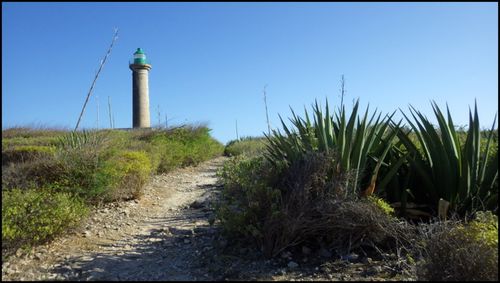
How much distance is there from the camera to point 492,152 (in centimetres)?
448

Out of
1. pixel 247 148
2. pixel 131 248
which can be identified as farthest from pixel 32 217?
pixel 247 148

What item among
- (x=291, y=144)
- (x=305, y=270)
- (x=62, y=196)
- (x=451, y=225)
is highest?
(x=291, y=144)

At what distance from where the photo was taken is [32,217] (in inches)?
168

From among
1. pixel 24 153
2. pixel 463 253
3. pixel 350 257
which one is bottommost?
pixel 350 257

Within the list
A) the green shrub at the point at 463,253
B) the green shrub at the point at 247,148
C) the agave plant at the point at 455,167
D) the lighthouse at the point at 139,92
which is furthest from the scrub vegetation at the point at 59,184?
the lighthouse at the point at 139,92

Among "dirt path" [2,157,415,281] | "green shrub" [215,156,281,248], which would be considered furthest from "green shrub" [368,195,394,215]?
"green shrub" [215,156,281,248]

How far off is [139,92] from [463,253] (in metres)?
23.6

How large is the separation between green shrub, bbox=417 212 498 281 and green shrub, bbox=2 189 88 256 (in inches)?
140

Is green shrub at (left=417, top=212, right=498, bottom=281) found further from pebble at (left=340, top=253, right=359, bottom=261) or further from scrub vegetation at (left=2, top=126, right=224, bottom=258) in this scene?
scrub vegetation at (left=2, top=126, right=224, bottom=258)

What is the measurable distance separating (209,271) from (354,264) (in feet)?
4.32

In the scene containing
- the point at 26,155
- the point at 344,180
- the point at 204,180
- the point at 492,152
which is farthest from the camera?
the point at 204,180

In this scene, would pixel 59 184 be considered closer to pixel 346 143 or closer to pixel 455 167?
→ pixel 346 143

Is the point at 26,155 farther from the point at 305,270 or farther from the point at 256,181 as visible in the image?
the point at 305,270

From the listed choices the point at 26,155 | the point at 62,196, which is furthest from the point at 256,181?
the point at 26,155
